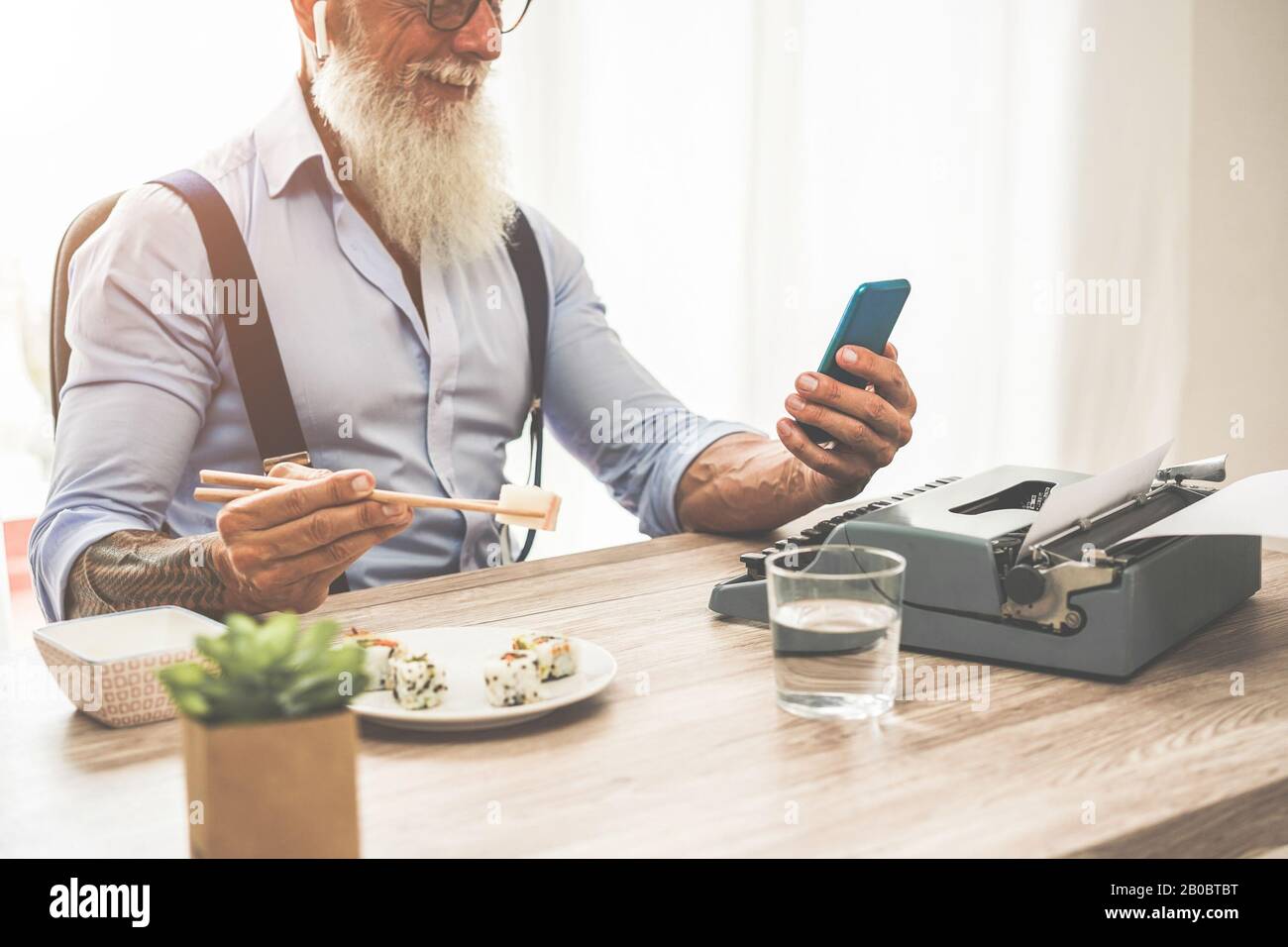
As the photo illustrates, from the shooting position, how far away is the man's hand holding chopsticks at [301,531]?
1104 millimetres

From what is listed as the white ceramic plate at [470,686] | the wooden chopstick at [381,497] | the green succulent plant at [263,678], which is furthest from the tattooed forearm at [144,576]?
the green succulent plant at [263,678]

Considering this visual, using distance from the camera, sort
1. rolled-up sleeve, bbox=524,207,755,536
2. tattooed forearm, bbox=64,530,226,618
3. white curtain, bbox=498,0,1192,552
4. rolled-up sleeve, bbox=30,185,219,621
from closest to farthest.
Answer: tattooed forearm, bbox=64,530,226,618, rolled-up sleeve, bbox=30,185,219,621, rolled-up sleeve, bbox=524,207,755,536, white curtain, bbox=498,0,1192,552

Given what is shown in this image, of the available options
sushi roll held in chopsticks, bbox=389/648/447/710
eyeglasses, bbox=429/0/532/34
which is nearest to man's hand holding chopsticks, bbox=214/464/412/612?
sushi roll held in chopsticks, bbox=389/648/447/710

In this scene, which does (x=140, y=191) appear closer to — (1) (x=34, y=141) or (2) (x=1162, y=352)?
(1) (x=34, y=141)

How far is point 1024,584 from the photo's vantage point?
1017mm

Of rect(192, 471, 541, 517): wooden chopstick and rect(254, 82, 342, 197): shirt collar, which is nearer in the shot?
rect(192, 471, 541, 517): wooden chopstick

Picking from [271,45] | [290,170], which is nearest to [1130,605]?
[290,170]

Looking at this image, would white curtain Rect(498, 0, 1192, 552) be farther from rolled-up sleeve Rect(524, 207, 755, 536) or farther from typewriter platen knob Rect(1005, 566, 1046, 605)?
typewriter platen knob Rect(1005, 566, 1046, 605)

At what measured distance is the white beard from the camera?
5.60ft

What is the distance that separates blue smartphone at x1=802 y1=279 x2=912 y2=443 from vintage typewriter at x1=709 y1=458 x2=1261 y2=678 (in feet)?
0.72

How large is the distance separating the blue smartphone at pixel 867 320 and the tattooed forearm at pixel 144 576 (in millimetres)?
679

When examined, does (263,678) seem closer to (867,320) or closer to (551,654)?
(551,654)

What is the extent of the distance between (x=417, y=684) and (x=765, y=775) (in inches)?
10.4

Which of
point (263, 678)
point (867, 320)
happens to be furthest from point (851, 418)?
point (263, 678)
